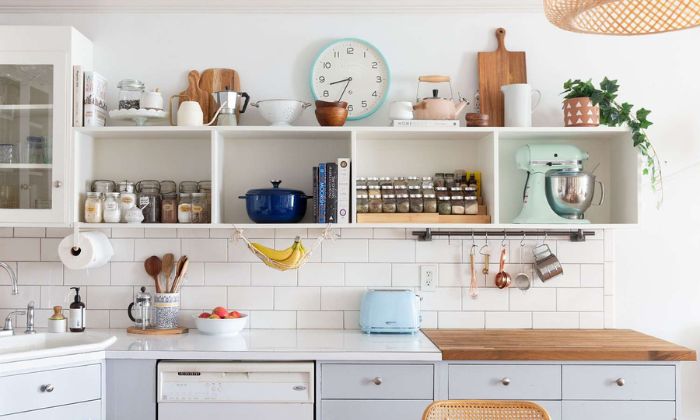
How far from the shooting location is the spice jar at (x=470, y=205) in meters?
3.05

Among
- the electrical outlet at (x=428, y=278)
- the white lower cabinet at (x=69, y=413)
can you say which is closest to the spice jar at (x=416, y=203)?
the electrical outlet at (x=428, y=278)

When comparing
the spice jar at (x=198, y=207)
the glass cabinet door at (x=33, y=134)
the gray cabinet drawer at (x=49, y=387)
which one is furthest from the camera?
the spice jar at (x=198, y=207)

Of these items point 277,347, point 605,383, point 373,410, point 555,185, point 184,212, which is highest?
point 555,185

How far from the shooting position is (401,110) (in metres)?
3.03

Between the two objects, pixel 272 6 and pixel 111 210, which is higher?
pixel 272 6

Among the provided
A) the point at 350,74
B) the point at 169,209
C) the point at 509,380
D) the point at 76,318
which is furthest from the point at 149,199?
the point at 509,380

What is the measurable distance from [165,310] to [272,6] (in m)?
→ 1.46

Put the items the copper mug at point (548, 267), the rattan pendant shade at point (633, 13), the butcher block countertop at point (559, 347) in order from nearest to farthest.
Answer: the rattan pendant shade at point (633, 13) < the butcher block countertop at point (559, 347) < the copper mug at point (548, 267)

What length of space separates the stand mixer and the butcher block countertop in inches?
19.6

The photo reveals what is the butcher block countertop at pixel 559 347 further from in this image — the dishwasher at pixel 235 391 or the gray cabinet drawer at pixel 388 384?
the dishwasher at pixel 235 391

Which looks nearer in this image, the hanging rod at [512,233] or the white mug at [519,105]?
the white mug at [519,105]

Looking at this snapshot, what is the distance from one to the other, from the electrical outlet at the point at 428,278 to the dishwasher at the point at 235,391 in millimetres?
772

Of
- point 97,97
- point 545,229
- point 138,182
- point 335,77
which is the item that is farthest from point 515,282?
point 97,97

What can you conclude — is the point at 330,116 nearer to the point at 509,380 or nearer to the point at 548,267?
the point at 548,267
